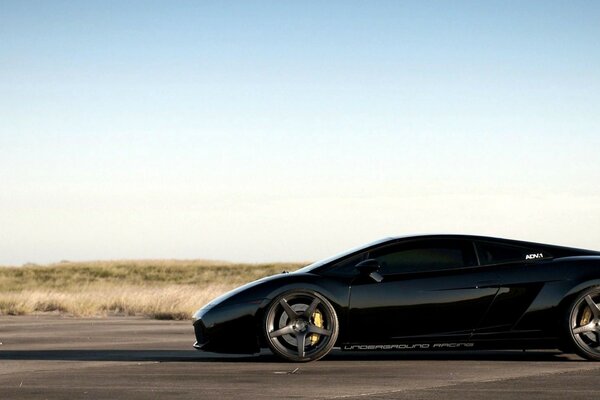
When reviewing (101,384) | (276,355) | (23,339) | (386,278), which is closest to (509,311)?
(386,278)

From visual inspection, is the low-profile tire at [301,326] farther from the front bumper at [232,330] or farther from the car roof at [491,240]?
the car roof at [491,240]

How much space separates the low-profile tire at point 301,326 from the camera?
11852 mm

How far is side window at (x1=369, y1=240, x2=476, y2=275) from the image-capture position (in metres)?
12.2

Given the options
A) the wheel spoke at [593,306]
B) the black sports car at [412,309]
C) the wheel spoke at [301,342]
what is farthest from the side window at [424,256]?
the wheel spoke at [593,306]

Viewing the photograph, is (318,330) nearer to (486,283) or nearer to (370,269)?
(370,269)

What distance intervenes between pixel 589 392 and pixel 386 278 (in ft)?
10.3

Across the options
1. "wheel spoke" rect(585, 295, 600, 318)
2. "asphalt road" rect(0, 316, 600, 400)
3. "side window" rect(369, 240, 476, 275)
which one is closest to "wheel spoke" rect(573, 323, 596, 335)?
"wheel spoke" rect(585, 295, 600, 318)

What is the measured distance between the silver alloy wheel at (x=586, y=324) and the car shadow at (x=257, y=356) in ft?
0.90

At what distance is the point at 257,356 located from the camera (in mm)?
12945

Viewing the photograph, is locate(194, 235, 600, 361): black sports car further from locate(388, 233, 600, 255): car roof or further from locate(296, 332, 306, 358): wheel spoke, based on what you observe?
locate(388, 233, 600, 255): car roof

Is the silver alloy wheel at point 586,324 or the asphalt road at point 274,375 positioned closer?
the asphalt road at point 274,375

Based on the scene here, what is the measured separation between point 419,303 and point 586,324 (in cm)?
168

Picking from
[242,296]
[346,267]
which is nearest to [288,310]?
[242,296]

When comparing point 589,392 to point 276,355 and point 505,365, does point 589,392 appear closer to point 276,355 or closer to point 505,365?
point 505,365
